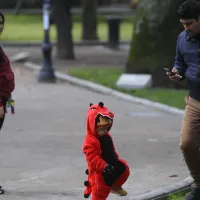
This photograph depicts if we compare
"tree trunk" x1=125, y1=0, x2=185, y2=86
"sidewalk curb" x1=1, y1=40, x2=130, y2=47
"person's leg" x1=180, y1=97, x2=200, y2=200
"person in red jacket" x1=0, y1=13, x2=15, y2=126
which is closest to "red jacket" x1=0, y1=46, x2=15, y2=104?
"person in red jacket" x1=0, y1=13, x2=15, y2=126

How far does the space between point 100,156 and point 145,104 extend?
8271 mm

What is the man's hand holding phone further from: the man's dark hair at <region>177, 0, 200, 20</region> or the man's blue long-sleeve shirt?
the man's dark hair at <region>177, 0, 200, 20</region>

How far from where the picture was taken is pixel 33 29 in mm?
41344

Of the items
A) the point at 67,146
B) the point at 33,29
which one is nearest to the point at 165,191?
the point at 67,146

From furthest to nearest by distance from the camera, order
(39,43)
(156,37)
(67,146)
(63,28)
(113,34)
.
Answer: (39,43) < (113,34) < (63,28) < (156,37) < (67,146)

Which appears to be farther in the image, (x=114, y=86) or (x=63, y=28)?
(x=63, y=28)

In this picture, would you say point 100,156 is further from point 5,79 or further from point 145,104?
point 145,104

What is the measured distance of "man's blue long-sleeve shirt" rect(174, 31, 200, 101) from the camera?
7.17 meters

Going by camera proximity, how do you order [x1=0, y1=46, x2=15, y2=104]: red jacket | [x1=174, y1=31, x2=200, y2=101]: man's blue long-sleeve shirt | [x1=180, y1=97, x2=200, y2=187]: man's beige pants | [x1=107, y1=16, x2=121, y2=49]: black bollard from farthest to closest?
[x1=107, y1=16, x2=121, y2=49]: black bollard < [x1=0, y1=46, x2=15, y2=104]: red jacket < [x1=180, y1=97, x2=200, y2=187]: man's beige pants < [x1=174, y1=31, x2=200, y2=101]: man's blue long-sleeve shirt

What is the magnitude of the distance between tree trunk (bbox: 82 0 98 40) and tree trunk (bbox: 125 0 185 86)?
15098 mm

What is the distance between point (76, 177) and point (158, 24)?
8.94m

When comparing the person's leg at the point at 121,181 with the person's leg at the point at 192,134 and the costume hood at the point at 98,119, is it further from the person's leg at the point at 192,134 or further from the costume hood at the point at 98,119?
the person's leg at the point at 192,134

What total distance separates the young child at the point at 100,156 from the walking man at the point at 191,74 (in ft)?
2.37

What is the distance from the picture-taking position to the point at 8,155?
400 inches
